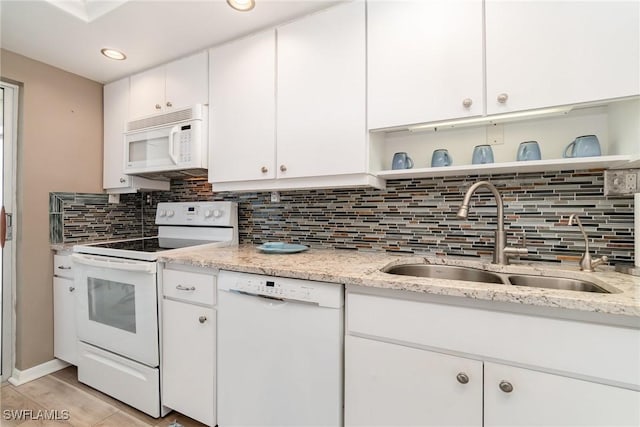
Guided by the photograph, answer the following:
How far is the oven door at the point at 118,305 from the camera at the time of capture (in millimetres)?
1565

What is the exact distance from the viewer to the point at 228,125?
5.82 feet

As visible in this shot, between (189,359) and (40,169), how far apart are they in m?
1.69

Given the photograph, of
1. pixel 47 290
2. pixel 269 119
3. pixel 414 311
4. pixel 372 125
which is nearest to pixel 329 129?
pixel 372 125

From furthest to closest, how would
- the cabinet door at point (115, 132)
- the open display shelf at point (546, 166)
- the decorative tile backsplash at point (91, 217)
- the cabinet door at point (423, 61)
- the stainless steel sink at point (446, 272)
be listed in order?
the cabinet door at point (115, 132) < the decorative tile backsplash at point (91, 217) < the stainless steel sink at point (446, 272) < the cabinet door at point (423, 61) < the open display shelf at point (546, 166)

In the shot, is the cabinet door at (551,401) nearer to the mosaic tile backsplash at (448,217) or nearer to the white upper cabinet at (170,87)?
the mosaic tile backsplash at (448,217)

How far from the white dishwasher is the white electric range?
474 mm

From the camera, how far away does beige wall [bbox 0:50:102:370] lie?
1.93 m

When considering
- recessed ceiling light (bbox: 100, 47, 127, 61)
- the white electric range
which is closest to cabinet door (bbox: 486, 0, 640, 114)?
the white electric range

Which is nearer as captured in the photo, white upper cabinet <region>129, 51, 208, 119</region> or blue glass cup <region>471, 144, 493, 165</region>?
blue glass cup <region>471, 144, 493, 165</region>

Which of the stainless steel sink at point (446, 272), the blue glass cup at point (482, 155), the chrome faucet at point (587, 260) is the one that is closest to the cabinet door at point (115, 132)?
the stainless steel sink at point (446, 272)

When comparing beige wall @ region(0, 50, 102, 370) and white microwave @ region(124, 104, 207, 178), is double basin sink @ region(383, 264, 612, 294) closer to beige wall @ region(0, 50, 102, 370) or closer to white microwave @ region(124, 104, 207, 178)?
white microwave @ region(124, 104, 207, 178)

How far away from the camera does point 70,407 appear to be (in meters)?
1.68

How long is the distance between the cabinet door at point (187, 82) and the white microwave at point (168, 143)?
0.22 feet

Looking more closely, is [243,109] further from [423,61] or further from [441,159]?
[441,159]
